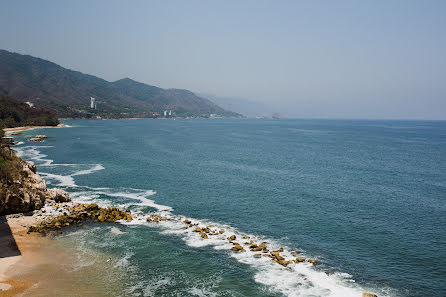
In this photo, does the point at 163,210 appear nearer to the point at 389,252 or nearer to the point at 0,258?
the point at 0,258

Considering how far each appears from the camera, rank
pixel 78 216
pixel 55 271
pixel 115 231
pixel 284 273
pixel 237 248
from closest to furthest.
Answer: pixel 55 271, pixel 284 273, pixel 237 248, pixel 115 231, pixel 78 216

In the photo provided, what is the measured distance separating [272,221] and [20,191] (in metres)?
37.4

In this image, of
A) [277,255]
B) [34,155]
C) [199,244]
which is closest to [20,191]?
[199,244]

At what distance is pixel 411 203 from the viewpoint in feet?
181

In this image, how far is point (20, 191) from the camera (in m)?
47.0

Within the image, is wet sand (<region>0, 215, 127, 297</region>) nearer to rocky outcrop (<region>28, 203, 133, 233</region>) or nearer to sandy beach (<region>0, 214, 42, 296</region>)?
sandy beach (<region>0, 214, 42, 296</region>)

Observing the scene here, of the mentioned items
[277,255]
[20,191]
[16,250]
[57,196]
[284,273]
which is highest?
[20,191]

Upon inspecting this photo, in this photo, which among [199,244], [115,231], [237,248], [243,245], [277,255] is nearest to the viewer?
[277,255]

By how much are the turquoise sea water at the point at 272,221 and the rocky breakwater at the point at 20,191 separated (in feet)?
19.2

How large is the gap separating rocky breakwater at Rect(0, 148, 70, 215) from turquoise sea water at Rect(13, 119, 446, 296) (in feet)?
19.2

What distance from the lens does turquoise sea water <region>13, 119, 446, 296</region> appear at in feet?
100

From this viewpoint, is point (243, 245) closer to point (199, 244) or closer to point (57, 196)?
point (199, 244)

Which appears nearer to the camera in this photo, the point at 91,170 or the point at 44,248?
the point at 44,248

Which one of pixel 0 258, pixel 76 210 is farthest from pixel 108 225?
pixel 0 258
